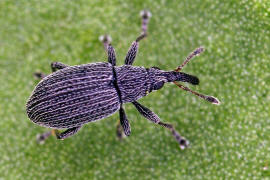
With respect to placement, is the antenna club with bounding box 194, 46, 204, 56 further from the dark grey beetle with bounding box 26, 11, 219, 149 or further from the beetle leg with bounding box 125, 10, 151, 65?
the beetle leg with bounding box 125, 10, 151, 65

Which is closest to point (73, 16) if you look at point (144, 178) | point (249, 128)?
point (144, 178)

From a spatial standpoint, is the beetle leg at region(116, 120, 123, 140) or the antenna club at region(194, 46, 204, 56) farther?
the beetle leg at region(116, 120, 123, 140)

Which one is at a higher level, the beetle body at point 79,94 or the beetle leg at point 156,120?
the beetle body at point 79,94

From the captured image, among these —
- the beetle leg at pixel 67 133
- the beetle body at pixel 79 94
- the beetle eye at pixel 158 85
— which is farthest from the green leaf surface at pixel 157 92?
the beetle body at pixel 79 94

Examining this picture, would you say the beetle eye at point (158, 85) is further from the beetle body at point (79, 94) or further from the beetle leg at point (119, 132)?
the beetle leg at point (119, 132)

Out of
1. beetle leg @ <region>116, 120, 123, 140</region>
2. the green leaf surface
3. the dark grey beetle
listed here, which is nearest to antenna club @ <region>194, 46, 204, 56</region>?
the dark grey beetle

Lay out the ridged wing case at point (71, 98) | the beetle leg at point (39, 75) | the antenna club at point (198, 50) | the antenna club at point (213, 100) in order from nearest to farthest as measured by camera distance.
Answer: the ridged wing case at point (71, 98)
the antenna club at point (213, 100)
the antenna club at point (198, 50)
the beetle leg at point (39, 75)

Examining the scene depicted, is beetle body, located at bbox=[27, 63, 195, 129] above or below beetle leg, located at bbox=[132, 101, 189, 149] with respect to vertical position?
above
